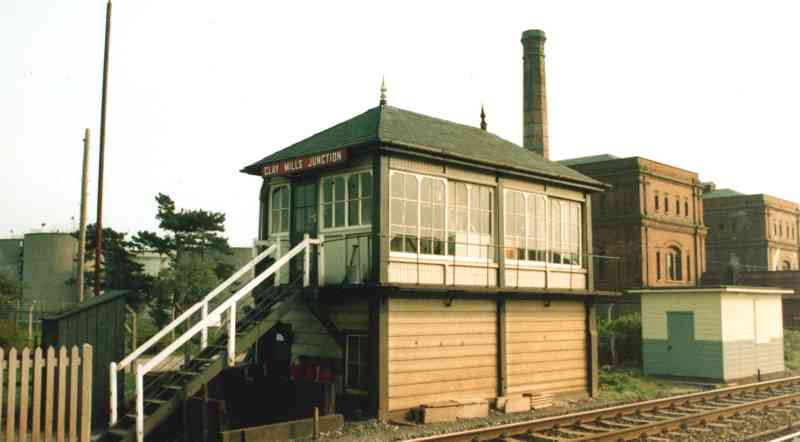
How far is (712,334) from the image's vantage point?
22812 mm

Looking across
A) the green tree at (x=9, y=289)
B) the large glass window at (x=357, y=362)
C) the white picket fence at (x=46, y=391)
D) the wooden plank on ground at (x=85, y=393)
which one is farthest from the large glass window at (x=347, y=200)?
the green tree at (x=9, y=289)

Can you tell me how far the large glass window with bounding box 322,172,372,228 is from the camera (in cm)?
1475

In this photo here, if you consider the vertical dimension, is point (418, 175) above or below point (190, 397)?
above

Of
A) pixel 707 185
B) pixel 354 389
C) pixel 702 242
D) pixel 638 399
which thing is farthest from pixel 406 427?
pixel 707 185

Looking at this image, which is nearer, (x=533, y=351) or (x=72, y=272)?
(x=533, y=351)

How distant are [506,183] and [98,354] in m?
9.60

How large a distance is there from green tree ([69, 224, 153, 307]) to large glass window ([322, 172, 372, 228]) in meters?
27.2

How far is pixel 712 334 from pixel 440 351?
39.3 ft

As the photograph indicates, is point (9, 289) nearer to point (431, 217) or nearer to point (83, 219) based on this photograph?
point (83, 219)

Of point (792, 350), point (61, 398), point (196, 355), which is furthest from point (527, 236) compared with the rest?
point (792, 350)

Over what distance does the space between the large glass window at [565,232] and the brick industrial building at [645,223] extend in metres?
26.8

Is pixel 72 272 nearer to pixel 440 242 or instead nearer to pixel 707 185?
pixel 440 242

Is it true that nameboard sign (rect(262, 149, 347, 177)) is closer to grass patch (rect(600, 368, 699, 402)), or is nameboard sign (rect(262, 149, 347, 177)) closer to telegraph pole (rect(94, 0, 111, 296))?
telegraph pole (rect(94, 0, 111, 296))

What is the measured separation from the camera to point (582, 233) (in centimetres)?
1923
